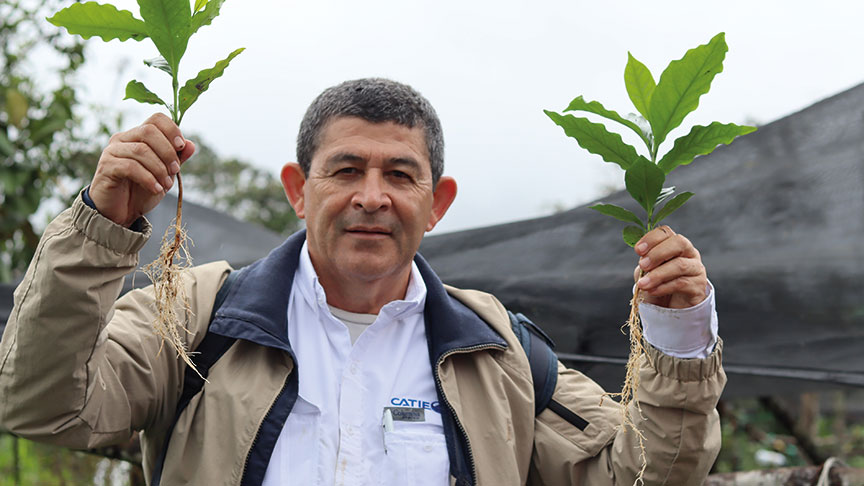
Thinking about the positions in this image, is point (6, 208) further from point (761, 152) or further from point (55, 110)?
point (761, 152)

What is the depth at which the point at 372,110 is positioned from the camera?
6.81 feet

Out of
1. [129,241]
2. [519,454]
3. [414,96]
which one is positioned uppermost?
[414,96]

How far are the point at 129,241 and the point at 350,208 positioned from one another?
25.0 inches

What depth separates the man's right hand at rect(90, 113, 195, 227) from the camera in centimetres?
147

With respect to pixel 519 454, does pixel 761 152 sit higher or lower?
higher

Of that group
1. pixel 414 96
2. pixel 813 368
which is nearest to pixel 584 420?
pixel 813 368

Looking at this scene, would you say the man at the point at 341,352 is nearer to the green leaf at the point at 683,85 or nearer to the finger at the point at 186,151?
the finger at the point at 186,151

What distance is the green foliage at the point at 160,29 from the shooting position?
1.58 metres

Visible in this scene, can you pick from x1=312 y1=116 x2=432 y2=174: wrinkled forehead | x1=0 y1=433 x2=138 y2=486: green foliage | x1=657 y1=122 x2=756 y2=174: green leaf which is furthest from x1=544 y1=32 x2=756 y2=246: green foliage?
x1=0 y1=433 x2=138 y2=486: green foliage

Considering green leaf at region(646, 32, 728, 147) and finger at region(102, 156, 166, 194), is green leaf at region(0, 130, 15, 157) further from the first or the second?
green leaf at region(646, 32, 728, 147)

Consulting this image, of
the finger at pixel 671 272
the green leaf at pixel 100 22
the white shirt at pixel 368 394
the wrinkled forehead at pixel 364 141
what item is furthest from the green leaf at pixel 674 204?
the green leaf at pixel 100 22

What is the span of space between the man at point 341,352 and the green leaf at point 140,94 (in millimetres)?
123

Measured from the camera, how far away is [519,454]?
1.99m

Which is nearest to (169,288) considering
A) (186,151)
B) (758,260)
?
(186,151)
